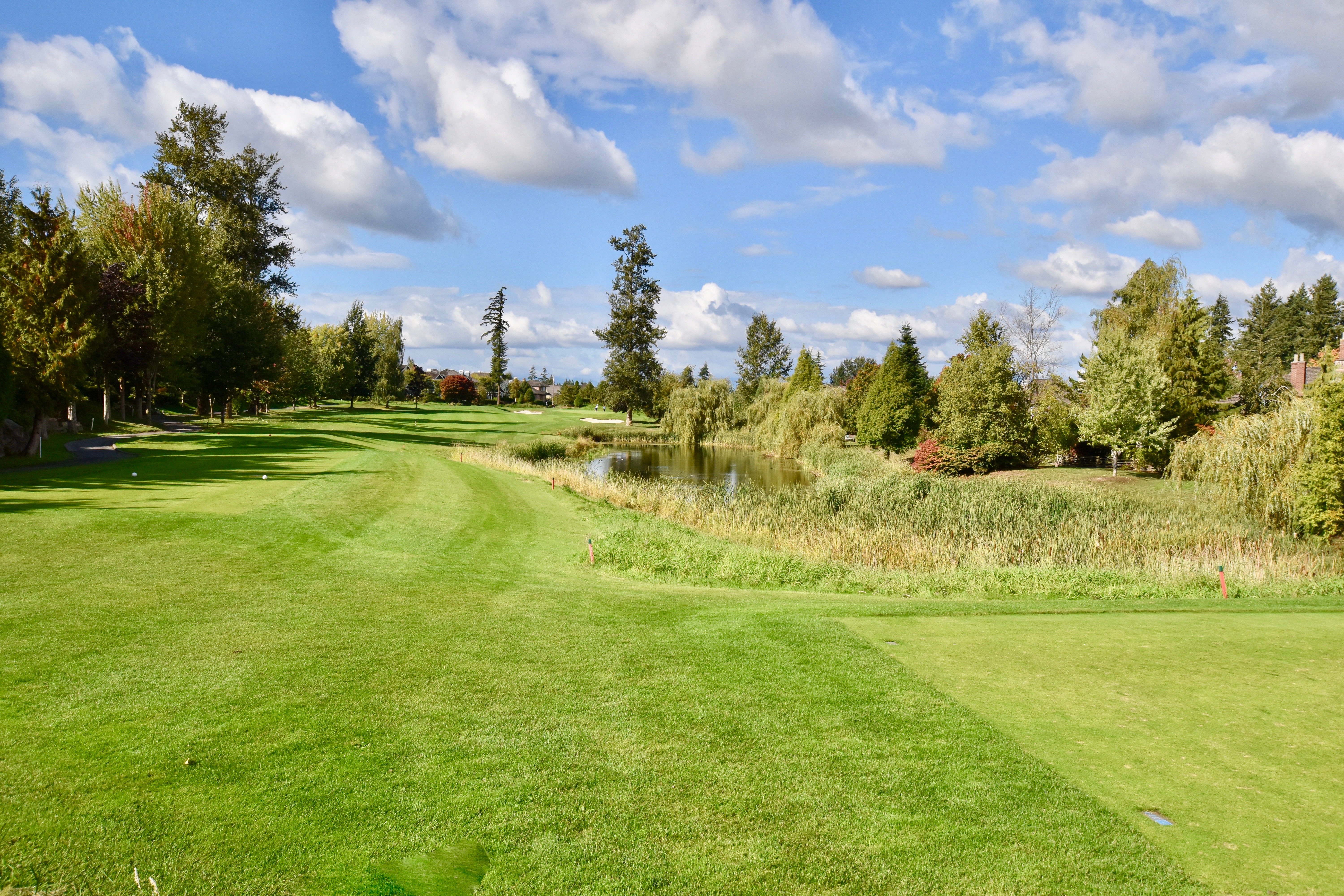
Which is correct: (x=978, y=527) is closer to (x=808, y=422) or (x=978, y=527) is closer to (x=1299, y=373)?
(x=808, y=422)

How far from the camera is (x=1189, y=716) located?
5707 mm

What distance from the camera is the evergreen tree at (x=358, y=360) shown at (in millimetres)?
63562

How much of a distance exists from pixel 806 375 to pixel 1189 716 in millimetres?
50831

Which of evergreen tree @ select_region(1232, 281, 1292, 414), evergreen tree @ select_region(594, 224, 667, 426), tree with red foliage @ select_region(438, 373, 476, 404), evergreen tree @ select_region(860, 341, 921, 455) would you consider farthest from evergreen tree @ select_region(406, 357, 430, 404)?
evergreen tree @ select_region(1232, 281, 1292, 414)

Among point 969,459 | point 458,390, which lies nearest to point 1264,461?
point 969,459

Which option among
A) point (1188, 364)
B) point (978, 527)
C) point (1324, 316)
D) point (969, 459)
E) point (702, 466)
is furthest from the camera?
point (1324, 316)

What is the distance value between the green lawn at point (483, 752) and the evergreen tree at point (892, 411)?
33922 millimetres

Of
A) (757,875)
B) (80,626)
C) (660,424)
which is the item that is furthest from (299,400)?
(757,875)

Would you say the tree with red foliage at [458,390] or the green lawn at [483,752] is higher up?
the tree with red foliage at [458,390]

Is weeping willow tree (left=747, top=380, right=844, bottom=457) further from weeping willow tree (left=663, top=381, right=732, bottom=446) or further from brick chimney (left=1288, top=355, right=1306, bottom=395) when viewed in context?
brick chimney (left=1288, top=355, right=1306, bottom=395)

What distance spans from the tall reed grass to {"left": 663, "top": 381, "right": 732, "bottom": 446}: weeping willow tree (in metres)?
25.3

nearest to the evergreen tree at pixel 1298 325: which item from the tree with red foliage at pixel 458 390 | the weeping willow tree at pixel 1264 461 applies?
the weeping willow tree at pixel 1264 461

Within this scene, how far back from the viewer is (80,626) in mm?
6656

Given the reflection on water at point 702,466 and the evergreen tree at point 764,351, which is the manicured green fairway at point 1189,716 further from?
the evergreen tree at point 764,351
